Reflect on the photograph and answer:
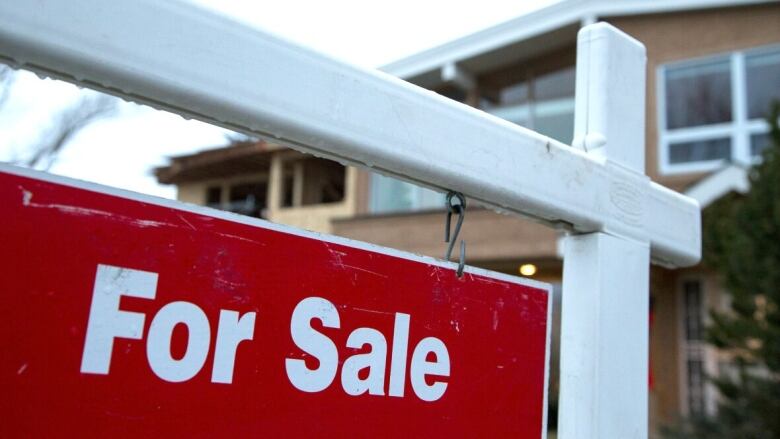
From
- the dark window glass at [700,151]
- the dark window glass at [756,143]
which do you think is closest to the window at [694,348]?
the dark window glass at [700,151]

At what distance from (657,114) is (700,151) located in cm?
77

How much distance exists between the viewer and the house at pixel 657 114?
30.9ft

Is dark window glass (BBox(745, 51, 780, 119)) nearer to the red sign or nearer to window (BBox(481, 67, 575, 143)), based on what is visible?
window (BBox(481, 67, 575, 143))

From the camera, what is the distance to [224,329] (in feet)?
3.09

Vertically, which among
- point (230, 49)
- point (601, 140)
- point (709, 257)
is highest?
point (709, 257)

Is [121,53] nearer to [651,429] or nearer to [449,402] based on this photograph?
[449,402]

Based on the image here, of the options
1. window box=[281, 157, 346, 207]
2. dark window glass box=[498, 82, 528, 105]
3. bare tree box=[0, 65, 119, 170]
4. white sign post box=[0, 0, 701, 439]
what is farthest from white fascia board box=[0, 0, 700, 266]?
window box=[281, 157, 346, 207]

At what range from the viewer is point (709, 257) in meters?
7.53

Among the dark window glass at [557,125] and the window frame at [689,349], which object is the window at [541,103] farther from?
the window frame at [689,349]

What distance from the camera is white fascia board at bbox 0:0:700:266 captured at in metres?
0.87

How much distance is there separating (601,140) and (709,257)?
6.69 meters

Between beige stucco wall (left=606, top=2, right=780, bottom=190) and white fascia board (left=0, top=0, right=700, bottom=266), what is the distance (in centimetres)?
884

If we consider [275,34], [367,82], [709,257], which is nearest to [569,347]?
[367,82]

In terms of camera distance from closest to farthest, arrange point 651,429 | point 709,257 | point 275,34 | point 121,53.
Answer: point 121,53 < point 275,34 < point 709,257 < point 651,429
